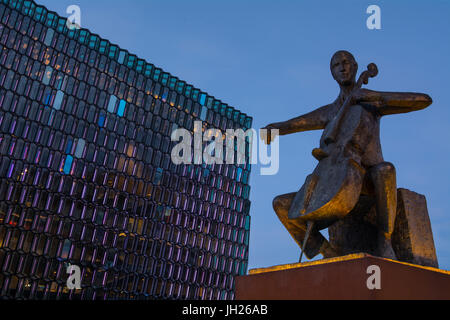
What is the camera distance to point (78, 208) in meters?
31.7

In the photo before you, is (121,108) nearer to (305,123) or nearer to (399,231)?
(305,123)

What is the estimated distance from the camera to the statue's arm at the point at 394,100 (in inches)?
135

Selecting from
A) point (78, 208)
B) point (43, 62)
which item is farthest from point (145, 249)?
point (43, 62)

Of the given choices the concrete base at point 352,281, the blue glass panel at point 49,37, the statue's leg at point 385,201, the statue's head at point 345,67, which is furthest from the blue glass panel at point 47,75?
the statue's leg at point 385,201

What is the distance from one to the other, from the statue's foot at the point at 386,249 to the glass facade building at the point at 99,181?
28.3 meters

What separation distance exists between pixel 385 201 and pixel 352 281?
0.76 meters

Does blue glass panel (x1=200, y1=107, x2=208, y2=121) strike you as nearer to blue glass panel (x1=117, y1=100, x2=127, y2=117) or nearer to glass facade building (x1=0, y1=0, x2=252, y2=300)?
glass facade building (x1=0, y1=0, x2=252, y2=300)

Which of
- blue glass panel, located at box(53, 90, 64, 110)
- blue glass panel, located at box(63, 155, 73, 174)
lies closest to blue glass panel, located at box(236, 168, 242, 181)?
blue glass panel, located at box(63, 155, 73, 174)

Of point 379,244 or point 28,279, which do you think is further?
point 28,279

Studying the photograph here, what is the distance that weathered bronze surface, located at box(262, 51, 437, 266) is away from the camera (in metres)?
3.16

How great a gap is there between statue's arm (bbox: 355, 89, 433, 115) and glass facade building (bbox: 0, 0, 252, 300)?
28.0m

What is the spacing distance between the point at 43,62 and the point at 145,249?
14930 millimetres

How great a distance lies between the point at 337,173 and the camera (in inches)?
126
